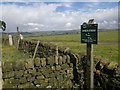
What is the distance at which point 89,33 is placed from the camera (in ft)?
13.3

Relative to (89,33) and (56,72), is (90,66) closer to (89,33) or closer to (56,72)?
(89,33)

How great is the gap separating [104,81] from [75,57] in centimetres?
174

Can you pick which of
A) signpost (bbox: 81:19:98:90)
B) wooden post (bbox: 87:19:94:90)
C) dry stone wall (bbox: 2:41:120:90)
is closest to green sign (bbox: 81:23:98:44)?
signpost (bbox: 81:19:98:90)

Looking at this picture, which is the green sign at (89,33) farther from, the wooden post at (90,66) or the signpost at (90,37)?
the wooden post at (90,66)

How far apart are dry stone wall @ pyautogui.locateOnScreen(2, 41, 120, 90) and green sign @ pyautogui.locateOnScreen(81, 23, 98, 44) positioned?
1185mm

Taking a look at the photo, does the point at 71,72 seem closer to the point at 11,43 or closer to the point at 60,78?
the point at 60,78

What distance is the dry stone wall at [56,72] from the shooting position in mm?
4840

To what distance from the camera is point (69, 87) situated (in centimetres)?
605

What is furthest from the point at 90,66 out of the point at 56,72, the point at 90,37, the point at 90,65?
the point at 56,72

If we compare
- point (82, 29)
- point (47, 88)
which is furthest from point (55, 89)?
point (82, 29)

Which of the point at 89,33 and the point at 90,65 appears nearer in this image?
the point at 89,33

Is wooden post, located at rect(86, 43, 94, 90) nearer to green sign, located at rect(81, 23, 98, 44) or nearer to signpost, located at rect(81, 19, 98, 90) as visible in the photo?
signpost, located at rect(81, 19, 98, 90)

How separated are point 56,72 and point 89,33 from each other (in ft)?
8.90

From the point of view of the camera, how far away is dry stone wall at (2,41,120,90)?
15.9ft
